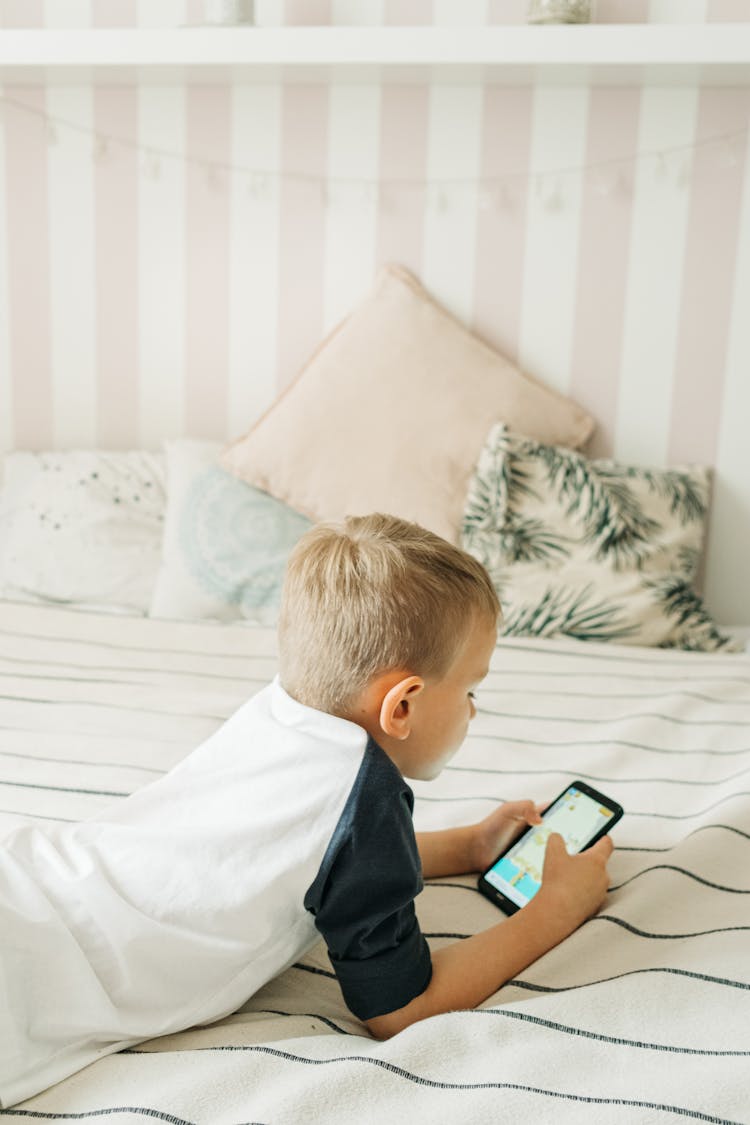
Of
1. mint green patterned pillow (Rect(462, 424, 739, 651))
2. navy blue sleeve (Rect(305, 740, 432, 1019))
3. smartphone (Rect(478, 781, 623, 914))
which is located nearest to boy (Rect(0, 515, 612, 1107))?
navy blue sleeve (Rect(305, 740, 432, 1019))

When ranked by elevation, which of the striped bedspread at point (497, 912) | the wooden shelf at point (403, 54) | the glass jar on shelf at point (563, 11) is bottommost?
the striped bedspread at point (497, 912)

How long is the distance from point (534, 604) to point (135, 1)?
1.52 metres

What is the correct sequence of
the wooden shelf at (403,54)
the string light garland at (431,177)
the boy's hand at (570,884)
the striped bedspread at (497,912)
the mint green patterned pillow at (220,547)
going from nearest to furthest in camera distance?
the striped bedspread at (497,912)
the boy's hand at (570,884)
the wooden shelf at (403,54)
the mint green patterned pillow at (220,547)
the string light garland at (431,177)

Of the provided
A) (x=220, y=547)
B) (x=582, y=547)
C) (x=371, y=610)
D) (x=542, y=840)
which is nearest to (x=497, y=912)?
(x=542, y=840)

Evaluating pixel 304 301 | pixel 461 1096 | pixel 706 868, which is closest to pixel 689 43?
pixel 304 301

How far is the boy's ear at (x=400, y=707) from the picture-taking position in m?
0.89

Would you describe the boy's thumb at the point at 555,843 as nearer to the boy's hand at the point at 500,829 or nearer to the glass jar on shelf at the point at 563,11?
the boy's hand at the point at 500,829

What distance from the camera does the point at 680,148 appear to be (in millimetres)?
2125

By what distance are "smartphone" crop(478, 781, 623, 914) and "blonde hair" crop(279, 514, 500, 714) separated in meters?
0.30

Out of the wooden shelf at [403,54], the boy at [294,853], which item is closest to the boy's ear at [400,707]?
the boy at [294,853]

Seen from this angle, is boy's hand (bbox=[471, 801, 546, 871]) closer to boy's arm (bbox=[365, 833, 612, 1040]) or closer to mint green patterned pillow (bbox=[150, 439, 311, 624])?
boy's arm (bbox=[365, 833, 612, 1040])

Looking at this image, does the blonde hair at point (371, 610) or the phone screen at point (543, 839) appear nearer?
the blonde hair at point (371, 610)

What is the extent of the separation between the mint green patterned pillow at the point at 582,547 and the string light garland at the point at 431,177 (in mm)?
531

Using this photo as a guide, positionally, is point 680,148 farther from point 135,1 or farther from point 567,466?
point 135,1
